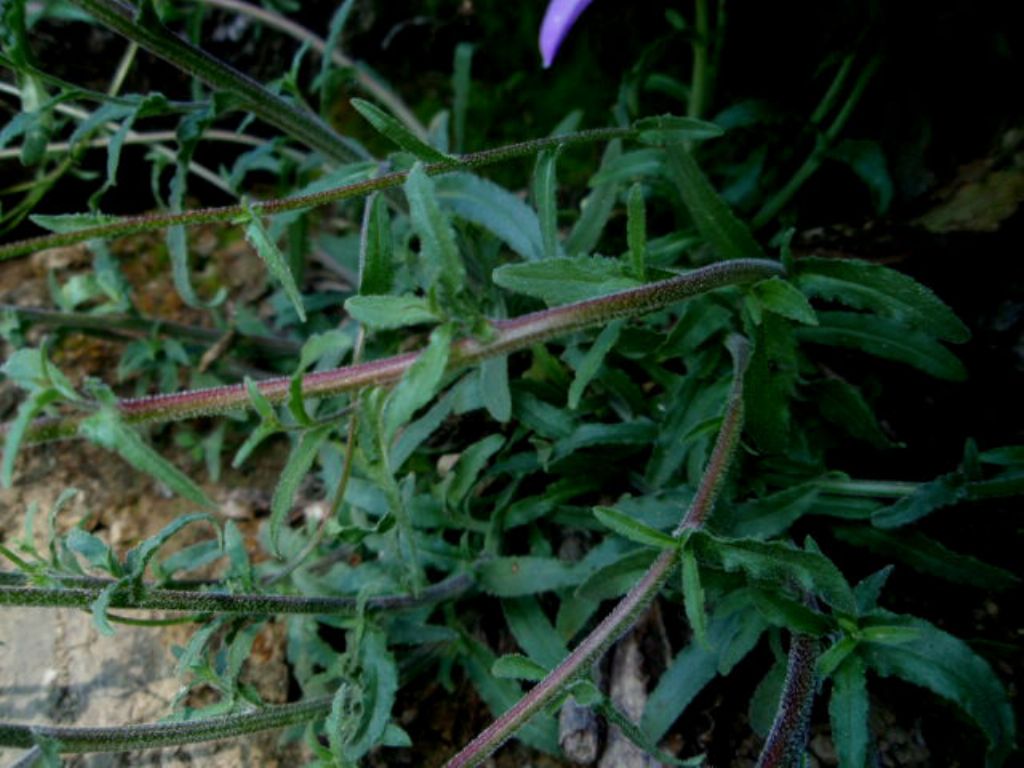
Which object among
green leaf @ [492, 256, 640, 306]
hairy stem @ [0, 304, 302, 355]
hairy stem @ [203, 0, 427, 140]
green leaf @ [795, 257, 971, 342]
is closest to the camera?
green leaf @ [492, 256, 640, 306]

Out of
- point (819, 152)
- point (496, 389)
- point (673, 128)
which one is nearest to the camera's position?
point (673, 128)

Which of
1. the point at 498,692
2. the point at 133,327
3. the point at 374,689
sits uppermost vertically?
the point at 133,327

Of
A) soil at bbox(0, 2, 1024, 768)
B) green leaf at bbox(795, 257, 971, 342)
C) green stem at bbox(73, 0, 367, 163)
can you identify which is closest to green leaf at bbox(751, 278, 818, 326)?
green leaf at bbox(795, 257, 971, 342)

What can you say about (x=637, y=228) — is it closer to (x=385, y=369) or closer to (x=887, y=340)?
(x=385, y=369)

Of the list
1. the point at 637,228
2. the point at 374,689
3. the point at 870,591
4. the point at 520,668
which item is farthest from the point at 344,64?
the point at 870,591

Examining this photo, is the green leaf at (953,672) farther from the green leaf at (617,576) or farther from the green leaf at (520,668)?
the green leaf at (520,668)

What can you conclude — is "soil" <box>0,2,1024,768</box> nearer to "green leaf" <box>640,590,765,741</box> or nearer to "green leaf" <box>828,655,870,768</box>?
"green leaf" <box>640,590,765,741</box>

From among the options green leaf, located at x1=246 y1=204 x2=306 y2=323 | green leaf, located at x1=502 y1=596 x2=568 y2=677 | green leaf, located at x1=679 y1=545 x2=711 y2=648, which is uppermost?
green leaf, located at x1=246 y1=204 x2=306 y2=323
